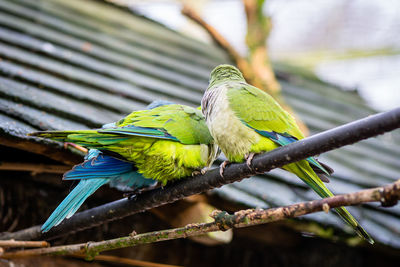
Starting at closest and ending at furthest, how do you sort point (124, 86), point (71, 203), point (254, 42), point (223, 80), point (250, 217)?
point (250, 217)
point (71, 203)
point (223, 80)
point (124, 86)
point (254, 42)

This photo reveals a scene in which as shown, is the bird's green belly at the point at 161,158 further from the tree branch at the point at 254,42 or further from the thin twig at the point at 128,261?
the tree branch at the point at 254,42

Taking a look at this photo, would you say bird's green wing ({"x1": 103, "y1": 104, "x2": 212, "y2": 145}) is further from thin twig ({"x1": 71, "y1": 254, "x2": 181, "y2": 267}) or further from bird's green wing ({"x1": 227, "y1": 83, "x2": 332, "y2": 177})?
thin twig ({"x1": 71, "y1": 254, "x2": 181, "y2": 267})

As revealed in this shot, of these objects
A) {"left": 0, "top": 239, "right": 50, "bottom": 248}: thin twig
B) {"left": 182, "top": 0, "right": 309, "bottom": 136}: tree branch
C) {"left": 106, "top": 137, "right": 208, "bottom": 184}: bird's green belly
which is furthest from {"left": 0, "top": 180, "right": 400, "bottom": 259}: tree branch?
{"left": 182, "top": 0, "right": 309, "bottom": 136}: tree branch

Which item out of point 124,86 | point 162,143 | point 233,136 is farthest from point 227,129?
point 124,86

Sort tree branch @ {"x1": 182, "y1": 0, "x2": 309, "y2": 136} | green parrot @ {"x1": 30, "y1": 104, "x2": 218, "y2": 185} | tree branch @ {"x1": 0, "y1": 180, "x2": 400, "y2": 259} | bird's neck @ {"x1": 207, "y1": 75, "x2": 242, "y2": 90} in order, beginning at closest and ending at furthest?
tree branch @ {"x1": 0, "y1": 180, "x2": 400, "y2": 259}, green parrot @ {"x1": 30, "y1": 104, "x2": 218, "y2": 185}, bird's neck @ {"x1": 207, "y1": 75, "x2": 242, "y2": 90}, tree branch @ {"x1": 182, "y1": 0, "x2": 309, "y2": 136}

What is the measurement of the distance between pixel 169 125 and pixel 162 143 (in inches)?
3.4

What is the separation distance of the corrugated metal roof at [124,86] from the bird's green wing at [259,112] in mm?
478

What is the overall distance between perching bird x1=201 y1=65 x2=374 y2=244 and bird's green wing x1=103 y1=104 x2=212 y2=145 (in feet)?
0.25

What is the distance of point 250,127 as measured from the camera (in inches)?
64.7

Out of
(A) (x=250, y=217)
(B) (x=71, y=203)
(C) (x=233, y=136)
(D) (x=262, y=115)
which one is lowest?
(B) (x=71, y=203)

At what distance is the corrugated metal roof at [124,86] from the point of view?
210 cm

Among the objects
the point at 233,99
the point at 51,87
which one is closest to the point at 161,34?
the point at 51,87

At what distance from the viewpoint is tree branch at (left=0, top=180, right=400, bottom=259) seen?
2.93 feet

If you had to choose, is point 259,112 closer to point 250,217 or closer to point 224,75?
point 224,75
